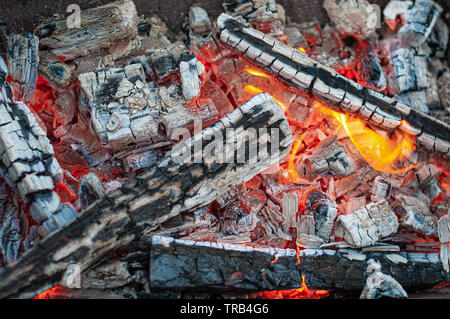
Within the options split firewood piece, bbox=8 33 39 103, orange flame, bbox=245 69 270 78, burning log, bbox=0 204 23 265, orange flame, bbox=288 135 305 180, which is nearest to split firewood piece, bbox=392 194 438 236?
orange flame, bbox=288 135 305 180

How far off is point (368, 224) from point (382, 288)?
0.40 meters

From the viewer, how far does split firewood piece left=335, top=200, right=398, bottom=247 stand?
253cm

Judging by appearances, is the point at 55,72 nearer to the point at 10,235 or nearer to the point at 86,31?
the point at 86,31

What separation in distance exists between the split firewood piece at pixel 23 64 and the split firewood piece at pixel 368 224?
2.24 metres

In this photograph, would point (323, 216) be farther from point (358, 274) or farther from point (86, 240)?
point (86, 240)

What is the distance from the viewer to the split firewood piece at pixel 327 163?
2785 mm

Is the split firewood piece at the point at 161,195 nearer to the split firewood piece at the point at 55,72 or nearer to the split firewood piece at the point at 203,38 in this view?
the split firewood piece at the point at 203,38

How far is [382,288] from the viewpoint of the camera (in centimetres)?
238

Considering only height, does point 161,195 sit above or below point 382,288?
above

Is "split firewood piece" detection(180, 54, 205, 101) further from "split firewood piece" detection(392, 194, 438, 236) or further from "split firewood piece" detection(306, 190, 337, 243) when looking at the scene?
"split firewood piece" detection(392, 194, 438, 236)

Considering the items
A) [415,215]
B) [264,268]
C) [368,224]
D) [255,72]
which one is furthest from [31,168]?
[415,215]

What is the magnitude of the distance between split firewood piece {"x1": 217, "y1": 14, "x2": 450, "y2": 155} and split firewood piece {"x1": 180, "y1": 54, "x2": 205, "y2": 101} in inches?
10.5

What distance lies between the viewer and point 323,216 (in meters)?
2.66
